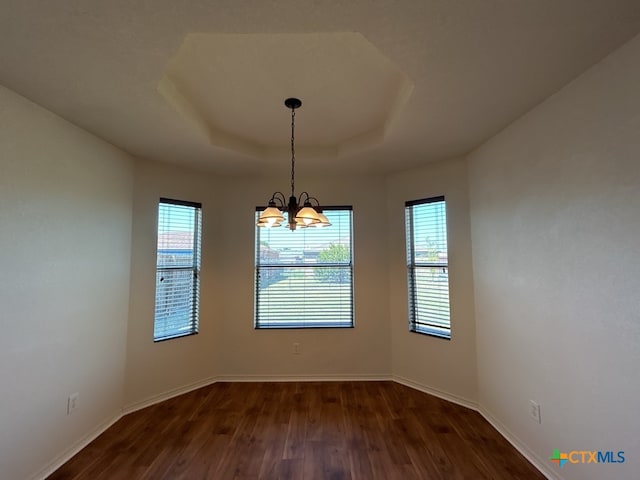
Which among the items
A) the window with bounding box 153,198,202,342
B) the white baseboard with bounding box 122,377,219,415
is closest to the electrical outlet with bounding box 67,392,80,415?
the white baseboard with bounding box 122,377,219,415

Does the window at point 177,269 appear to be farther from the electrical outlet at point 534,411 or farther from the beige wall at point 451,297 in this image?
the electrical outlet at point 534,411

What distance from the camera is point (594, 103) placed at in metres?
1.68

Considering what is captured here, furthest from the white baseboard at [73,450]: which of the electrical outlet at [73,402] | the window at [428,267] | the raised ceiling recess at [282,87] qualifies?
the window at [428,267]

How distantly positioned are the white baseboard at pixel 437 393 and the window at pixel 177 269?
8.37ft

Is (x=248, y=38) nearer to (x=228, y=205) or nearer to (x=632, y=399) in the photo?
(x=228, y=205)

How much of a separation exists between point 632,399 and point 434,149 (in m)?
2.28

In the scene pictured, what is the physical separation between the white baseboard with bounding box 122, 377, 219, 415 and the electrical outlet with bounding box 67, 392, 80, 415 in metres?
0.64

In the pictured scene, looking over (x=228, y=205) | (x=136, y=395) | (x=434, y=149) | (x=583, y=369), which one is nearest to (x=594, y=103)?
(x=434, y=149)

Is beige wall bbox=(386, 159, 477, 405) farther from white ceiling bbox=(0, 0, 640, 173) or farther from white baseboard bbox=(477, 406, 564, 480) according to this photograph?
white ceiling bbox=(0, 0, 640, 173)

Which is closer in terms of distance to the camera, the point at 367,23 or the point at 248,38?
the point at 367,23

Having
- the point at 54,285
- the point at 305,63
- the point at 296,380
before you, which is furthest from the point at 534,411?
the point at 54,285

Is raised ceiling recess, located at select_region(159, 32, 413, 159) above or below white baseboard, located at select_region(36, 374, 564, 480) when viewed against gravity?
above

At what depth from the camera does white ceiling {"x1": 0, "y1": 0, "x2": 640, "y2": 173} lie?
1279 mm

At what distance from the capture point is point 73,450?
7.48 ft
